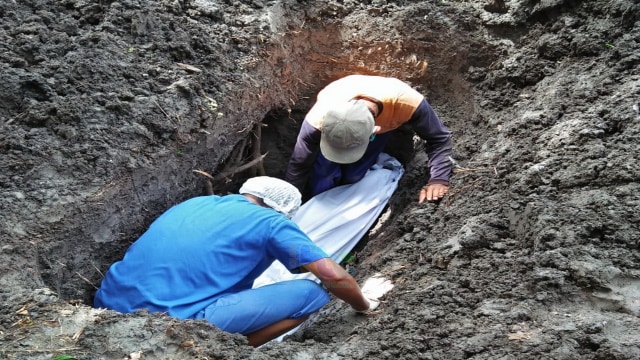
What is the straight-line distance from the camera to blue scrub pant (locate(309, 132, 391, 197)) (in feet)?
12.6

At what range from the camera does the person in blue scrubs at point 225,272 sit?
2.71m

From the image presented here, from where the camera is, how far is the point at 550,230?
2.51 meters

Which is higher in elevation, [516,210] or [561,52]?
[561,52]

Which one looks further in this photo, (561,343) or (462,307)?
(462,307)

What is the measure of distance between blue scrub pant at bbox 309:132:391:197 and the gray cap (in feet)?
1.30

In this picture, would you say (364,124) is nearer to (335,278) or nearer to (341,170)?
(341,170)

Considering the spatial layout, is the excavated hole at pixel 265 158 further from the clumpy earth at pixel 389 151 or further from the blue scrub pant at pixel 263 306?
the blue scrub pant at pixel 263 306

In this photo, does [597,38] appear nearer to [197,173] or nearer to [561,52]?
[561,52]

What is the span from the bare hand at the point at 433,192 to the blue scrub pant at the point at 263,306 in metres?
0.89

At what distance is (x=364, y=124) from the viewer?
329 centimetres

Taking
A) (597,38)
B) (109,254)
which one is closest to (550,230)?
(597,38)

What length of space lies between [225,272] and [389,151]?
1.92m

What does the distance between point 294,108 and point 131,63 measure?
4.17ft

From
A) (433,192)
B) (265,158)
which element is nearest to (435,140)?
(433,192)
